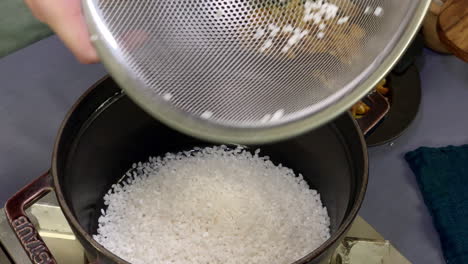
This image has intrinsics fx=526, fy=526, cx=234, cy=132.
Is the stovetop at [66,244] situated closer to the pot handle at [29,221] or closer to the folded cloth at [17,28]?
the pot handle at [29,221]

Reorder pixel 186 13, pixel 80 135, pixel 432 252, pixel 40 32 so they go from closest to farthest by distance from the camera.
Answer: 1. pixel 186 13
2. pixel 80 135
3. pixel 432 252
4. pixel 40 32

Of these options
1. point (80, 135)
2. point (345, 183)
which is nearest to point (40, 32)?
point (80, 135)

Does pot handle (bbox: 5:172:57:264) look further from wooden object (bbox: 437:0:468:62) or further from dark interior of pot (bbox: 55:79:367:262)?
wooden object (bbox: 437:0:468:62)

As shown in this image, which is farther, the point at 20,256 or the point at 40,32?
the point at 40,32

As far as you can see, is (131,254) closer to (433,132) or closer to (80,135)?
(80,135)

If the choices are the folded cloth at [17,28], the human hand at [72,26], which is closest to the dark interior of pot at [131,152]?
the human hand at [72,26]

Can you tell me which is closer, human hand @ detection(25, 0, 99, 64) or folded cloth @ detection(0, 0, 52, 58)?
human hand @ detection(25, 0, 99, 64)

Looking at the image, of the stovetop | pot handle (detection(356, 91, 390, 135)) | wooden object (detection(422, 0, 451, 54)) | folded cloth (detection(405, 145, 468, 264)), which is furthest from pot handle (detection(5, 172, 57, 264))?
wooden object (detection(422, 0, 451, 54))
